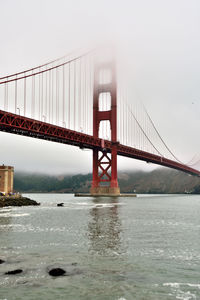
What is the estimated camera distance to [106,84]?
258 feet

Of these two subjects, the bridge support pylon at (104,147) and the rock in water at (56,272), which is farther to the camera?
the bridge support pylon at (104,147)

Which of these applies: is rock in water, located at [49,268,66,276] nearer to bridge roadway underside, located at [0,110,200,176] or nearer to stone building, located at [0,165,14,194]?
bridge roadway underside, located at [0,110,200,176]

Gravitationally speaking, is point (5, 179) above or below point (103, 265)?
above

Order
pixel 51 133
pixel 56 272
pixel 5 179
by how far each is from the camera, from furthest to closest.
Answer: pixel 51 133, pixel 5 179, pixel 56 272

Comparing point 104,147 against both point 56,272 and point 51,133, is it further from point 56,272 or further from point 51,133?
point 56,272

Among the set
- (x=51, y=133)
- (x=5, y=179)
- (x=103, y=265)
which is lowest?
(x=103, y=265)

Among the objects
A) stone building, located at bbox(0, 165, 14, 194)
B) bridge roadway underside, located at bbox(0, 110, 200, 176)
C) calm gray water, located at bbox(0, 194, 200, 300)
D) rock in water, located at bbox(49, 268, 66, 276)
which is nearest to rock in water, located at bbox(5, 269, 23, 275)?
calm gray water, located at bbox(0, 194, 200, 300)

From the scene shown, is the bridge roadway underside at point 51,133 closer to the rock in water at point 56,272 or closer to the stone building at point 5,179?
the stone building at point 5,179

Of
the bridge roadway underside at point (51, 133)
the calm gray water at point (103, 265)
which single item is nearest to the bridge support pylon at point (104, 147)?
the bridge roadway underside at point (51, 133)

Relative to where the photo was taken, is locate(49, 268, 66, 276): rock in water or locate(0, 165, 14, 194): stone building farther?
locate(0, 165, 14, 194): stone building

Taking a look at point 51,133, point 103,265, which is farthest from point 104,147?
point 103,265

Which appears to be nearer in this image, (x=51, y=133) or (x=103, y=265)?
(x=103, y=265)

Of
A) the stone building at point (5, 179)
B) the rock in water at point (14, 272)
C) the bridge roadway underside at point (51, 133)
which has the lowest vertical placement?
the rock in water at point (14, 272)

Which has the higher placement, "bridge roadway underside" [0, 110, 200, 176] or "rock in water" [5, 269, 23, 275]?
"bridge roadway underside" [0, 110, 200, 176]
